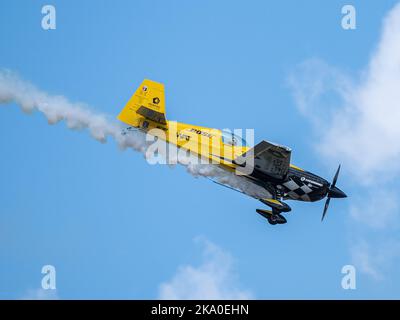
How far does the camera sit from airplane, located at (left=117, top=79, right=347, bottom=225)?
26.7 meters

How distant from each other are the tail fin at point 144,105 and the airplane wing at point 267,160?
305 centimetres

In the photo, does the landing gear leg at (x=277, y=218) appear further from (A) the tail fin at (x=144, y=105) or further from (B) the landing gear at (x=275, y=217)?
(A) the tail fin at (x=144, y=105)

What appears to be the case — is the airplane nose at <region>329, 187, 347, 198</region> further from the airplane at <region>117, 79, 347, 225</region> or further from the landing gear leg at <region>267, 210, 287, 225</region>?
the landing gear leg at <region>267, 210, 287, 225</region>

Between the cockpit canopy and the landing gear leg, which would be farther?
the landing gear leg

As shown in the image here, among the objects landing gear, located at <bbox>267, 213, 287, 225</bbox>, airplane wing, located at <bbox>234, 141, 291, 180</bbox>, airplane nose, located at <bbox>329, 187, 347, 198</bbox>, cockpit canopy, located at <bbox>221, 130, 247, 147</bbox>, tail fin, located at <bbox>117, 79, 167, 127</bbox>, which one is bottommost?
landing gear, located at <bbox>267, 213, 287, 225</bbox>

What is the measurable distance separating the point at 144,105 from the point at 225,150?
3090 mm

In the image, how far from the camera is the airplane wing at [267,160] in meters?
25.9

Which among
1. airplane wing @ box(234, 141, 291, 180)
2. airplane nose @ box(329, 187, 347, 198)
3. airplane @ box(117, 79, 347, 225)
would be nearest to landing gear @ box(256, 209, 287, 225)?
airplane @ box(117, 79, 347, 225)

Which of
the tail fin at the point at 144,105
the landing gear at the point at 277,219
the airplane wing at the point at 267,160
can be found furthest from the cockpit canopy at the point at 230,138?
the landing gear at the point at 277,219

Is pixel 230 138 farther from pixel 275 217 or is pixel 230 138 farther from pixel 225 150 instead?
pixel 275 217

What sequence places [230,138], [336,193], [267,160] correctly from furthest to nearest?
1. [336,193]
2. [230,138]
3. [267,160]

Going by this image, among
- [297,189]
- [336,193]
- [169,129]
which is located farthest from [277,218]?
[169,129]

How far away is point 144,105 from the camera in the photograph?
2672 cm
